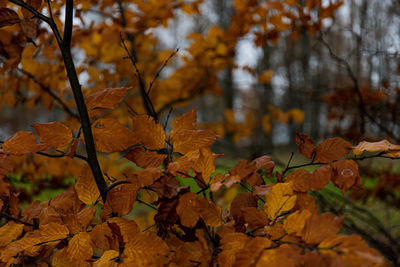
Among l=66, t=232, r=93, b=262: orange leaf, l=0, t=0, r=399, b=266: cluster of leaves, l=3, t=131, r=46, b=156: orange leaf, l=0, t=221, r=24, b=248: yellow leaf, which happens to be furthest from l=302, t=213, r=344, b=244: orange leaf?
l=0, t=221, r=24, b=248: yellow leaf

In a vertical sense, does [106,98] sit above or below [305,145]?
above

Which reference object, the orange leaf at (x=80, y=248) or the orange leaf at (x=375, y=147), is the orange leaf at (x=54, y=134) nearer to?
the orange leaf at (x=80, y=248)

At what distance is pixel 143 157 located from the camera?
71 centimetres

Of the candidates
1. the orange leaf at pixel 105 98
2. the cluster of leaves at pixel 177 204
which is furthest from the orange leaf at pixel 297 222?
the orange leaf at pixel 105 98

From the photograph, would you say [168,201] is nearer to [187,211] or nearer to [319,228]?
[187,211]

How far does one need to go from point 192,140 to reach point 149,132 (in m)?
0.10

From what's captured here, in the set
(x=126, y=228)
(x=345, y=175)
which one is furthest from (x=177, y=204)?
(x=345, y=175)

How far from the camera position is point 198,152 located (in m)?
0.67

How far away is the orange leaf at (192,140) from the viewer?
2.30 feet

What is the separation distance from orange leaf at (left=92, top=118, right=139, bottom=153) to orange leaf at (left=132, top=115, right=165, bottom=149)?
0.02 meters

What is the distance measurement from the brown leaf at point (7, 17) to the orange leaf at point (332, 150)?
2.76ft

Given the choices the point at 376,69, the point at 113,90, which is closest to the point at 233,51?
the point at 376,69

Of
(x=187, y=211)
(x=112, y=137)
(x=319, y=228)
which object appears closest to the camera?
(x=319, y=228)

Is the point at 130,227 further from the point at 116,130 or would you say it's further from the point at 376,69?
the point at 376,69
